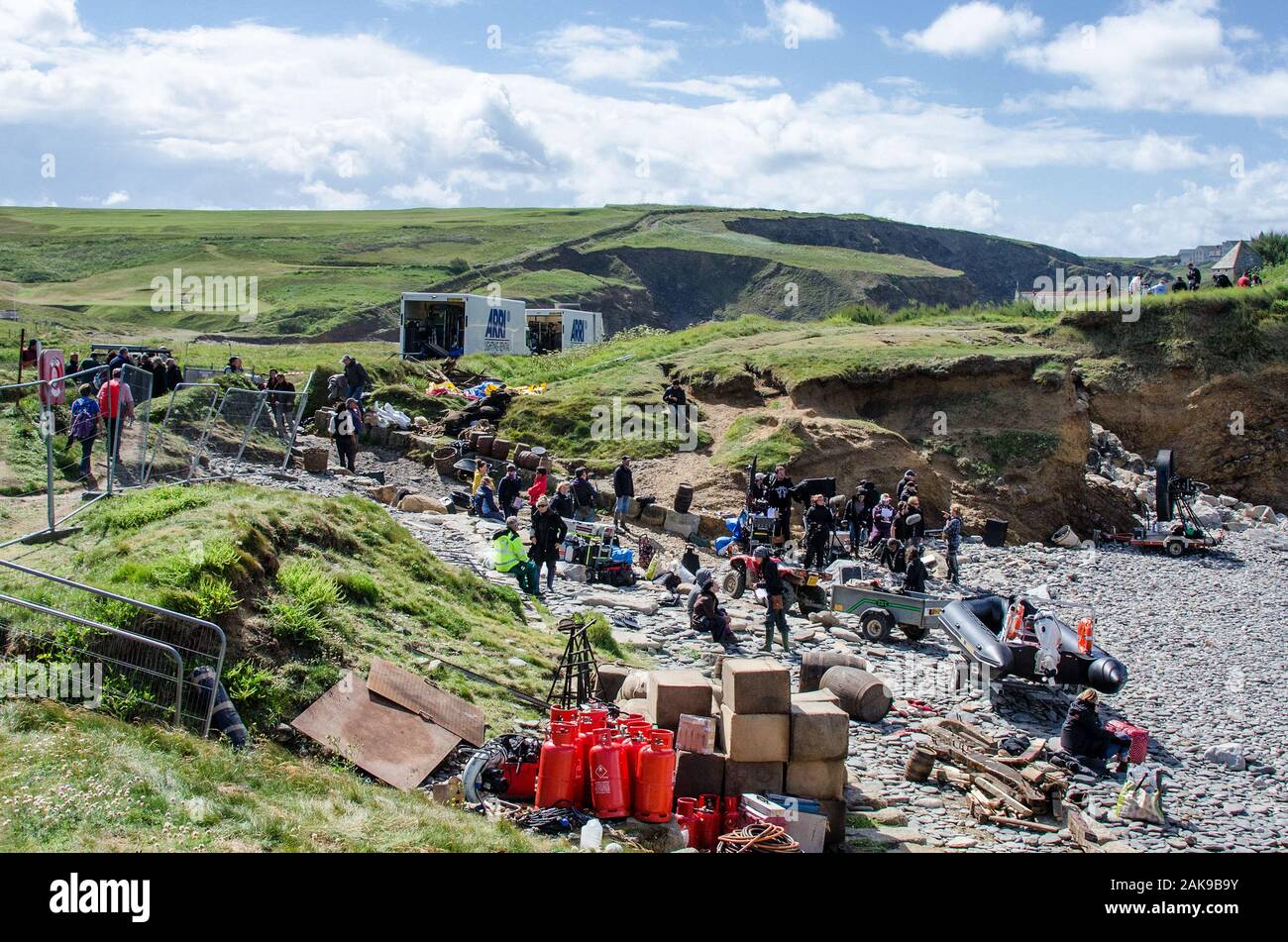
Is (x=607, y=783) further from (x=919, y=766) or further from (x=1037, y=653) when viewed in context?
(x=1037, y=653)

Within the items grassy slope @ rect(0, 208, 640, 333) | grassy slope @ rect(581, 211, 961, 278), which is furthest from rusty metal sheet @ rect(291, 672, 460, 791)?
grassy slope @ rect(581, 211, 961, 278)

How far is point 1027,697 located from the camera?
14.0 m

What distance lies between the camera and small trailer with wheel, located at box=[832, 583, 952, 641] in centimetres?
1656

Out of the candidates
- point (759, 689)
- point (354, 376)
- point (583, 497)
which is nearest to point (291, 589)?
point (759, 689)

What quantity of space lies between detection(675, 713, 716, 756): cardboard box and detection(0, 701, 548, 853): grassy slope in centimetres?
185

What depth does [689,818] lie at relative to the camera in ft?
28.0

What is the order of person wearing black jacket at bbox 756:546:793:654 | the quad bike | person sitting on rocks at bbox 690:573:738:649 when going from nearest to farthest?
1. person wearing black jacket at bbox 756:546:793:654
2. person sitting on rocks at bbox 690:573:738:649
3. the quad bike

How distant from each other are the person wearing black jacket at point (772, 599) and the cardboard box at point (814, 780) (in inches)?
222
